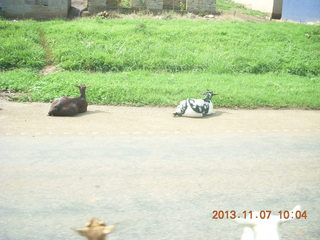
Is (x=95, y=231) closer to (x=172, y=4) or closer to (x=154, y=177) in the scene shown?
(x=154, y=177)

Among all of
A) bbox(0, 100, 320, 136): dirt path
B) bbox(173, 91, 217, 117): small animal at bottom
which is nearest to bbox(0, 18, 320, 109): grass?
bbox(0, 100, 320, 136): dirt path

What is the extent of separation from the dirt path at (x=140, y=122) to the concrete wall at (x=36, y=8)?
11.0m

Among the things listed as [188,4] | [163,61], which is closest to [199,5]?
[188,4]

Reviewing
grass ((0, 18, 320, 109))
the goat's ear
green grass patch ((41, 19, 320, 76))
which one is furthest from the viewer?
green grass patch ((41, 19, 320, 76))

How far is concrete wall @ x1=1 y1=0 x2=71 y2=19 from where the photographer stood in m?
19.2

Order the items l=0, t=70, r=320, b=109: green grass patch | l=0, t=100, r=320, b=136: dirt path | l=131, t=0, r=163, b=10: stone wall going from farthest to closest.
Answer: l=131, t=0, r=163, b=10: stone wall, l=0, t=70, r=320, b=109: green grass patch, l=0, t=100, r=320, b=136: dirt path

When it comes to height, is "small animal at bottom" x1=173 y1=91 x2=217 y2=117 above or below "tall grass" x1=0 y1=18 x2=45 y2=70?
below

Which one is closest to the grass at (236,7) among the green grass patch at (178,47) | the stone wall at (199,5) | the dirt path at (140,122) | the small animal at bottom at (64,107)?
the stone wall at (199,5)

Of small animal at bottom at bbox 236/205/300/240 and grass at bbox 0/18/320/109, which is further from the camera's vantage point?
grass at bbox 0/18/320/109

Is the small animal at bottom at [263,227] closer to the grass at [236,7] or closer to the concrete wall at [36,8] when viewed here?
the concrete wall at [36,8]

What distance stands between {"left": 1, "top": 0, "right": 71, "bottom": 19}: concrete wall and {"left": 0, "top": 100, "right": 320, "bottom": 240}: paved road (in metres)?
12.7

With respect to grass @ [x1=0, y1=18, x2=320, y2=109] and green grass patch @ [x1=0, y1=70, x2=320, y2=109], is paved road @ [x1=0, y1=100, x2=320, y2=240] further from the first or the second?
grass @ [x1=0, y1=18, x2=320, y2=109]

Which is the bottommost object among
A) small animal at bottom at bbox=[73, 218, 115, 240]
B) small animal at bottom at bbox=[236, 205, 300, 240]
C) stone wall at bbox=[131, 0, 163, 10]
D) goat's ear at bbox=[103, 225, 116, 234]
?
small animal at bottom at bbox=[236, 205, 300, 240]

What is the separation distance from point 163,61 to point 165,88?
3.15 meters
